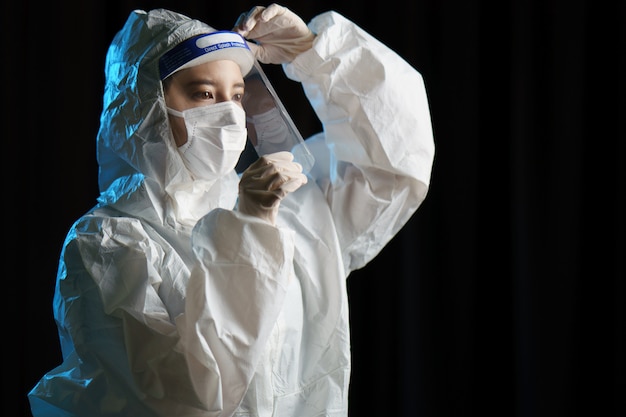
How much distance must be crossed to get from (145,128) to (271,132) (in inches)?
9.8

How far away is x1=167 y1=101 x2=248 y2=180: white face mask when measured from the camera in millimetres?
1242

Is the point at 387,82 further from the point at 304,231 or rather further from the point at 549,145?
the point at 549,145

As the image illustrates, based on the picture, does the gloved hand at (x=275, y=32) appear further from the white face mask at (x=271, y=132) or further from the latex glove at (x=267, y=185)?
the latex glove at (x=267, y=185)

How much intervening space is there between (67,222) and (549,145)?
1348mm

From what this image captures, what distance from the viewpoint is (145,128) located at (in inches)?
49.0

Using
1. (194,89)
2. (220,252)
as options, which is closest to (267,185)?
(220,252)

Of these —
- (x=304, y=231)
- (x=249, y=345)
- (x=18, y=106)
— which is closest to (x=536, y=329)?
(x=304, y=231)

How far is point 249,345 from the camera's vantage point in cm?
105

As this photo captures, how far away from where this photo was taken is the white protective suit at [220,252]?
1.05m

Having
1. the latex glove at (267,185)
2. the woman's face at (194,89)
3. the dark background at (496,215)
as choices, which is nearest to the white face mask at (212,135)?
the woman's face at (194,89)

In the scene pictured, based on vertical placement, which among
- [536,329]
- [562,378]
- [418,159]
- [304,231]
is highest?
[418,159]

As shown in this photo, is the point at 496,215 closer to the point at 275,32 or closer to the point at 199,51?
the point at 275,32

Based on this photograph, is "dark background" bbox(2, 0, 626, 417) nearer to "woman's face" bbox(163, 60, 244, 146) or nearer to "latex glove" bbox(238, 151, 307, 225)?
"woman's face" bbox(163, 60, 244, 146)

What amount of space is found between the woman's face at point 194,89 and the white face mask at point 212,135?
0.01 metres
